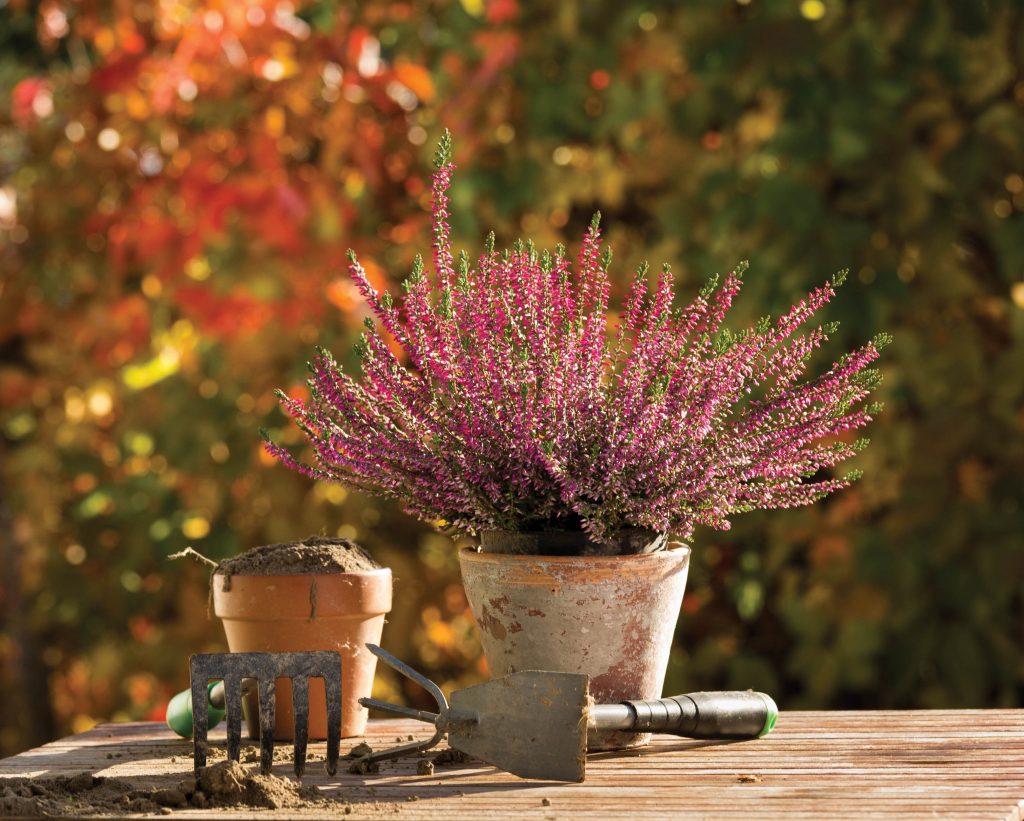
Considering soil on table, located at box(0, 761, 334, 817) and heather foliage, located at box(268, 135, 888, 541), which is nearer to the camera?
soil on table, located at box(0, 761, 334, 817)

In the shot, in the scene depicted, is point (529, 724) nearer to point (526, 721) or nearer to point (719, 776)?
point (526, 721)

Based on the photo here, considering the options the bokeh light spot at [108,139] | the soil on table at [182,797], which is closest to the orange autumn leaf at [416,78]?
the bokeh light spot at [108,139]

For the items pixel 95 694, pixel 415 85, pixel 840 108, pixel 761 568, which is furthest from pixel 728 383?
pixel 95 694

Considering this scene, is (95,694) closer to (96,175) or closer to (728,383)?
(96,175)

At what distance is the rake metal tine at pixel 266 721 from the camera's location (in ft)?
4.75

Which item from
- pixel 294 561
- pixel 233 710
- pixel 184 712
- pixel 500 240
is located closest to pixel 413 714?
pixel 233 710

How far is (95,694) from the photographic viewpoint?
4039 millimetres

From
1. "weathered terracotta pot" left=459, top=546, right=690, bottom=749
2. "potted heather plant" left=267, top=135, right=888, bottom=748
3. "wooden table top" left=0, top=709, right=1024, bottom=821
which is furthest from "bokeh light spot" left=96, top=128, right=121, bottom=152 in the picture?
"weathered terracotta pot" left=459, top=546, right=690, bottom=749

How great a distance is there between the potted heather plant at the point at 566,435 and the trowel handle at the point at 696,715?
0.06 meters

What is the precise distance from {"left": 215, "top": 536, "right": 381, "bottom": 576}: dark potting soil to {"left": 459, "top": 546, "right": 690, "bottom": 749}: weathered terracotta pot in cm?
19

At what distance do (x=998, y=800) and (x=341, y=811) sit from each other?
0.66m

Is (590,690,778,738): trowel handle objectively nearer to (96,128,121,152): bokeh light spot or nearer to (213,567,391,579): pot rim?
(213,567,391,579): pot rim

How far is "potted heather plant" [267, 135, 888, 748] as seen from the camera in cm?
148

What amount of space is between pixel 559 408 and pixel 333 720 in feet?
1.39
